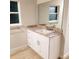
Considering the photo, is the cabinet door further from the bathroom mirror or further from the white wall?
the white wall

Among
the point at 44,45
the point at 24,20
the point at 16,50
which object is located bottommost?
the point at 16,50

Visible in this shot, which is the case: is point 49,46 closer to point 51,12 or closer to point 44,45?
point 44,45

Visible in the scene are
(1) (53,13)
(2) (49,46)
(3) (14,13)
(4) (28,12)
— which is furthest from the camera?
(4) (28,12)

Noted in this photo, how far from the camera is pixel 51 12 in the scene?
117 inches

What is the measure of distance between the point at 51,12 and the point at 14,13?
118 centimetres

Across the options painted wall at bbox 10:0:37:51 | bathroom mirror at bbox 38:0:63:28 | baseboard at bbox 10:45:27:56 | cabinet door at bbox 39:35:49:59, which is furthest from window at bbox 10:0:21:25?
cabinet door at bbox 39:35:49:59

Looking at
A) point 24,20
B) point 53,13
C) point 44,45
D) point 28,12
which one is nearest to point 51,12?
point 53,13

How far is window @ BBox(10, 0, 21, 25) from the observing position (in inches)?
120

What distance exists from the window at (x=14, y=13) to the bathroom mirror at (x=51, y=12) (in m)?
0.72

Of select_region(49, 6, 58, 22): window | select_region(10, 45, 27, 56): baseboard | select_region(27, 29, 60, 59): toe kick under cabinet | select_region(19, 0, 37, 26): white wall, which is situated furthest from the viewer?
select_region(19, 0, 37, 26): white wall

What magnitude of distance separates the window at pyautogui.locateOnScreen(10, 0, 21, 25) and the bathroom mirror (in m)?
0.72

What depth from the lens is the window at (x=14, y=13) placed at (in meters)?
3.04

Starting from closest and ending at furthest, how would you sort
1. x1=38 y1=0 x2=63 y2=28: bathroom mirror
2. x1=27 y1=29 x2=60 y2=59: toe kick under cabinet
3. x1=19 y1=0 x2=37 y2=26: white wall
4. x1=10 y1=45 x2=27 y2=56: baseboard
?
x1=27 y1=29 x2=60 y2=59: toe kick under cabinet < x1=38 y1=0 x2=63 y2=28: bathroom mirror < x1=10 y1=45 x2=27 y2=56: baseboard < x1=19 y1=0 x2=37 y2=26: white wall
